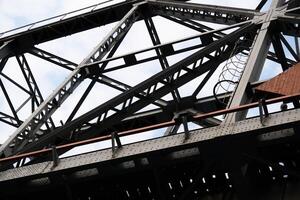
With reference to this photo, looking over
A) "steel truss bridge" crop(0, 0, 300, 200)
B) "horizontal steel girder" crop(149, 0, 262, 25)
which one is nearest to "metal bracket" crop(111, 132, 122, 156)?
"steel truss bridge" crop(0, 0, 300, 200)

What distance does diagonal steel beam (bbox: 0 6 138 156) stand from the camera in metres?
14.2

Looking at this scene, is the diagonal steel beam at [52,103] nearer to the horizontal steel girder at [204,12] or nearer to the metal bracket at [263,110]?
the horizontal steel girder at [204,12]

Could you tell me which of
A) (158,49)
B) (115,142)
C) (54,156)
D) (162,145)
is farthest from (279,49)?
(54,156)

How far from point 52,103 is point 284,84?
22.2ft

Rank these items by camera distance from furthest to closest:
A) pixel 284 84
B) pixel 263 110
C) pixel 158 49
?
pixel 158 49 → pixel 284 84 → pixel 263 110

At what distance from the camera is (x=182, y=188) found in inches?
453

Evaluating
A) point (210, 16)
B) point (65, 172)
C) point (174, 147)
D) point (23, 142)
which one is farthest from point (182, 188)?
point (210, 16)

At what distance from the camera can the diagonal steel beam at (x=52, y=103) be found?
560 inches

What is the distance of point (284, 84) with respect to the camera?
37.7ft

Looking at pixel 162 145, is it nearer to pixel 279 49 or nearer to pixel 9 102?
pixel 279 49

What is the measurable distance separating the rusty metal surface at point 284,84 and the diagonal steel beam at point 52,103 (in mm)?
5865

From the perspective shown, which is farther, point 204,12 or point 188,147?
point 204,12

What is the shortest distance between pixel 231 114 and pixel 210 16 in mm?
7392

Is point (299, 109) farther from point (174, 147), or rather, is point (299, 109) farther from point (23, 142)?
point (23, 142)
